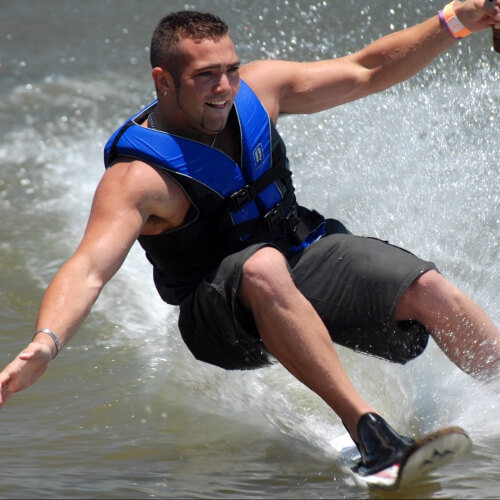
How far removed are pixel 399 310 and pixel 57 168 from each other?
373cm

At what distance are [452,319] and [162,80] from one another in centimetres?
118

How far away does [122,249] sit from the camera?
2.84 m

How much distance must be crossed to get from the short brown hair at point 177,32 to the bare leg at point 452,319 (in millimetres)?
1007

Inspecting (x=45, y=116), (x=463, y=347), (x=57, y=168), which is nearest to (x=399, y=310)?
(x=463, y=347)

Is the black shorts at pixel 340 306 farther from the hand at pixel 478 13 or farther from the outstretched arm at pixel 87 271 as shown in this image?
the hand at pixel 478 13

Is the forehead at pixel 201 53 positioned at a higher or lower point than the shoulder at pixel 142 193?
higher

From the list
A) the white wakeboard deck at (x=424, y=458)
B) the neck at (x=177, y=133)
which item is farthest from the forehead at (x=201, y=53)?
the white wakeboard deck at (x=424, y=458)

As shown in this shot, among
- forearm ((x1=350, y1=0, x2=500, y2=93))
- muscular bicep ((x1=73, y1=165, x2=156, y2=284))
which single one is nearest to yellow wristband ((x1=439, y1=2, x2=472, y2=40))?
forearm ((x1=350, y1=0, x2=500, y2=93))

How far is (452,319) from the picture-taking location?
304cm

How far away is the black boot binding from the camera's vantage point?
274cm

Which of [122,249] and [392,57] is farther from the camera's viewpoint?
[392,57]

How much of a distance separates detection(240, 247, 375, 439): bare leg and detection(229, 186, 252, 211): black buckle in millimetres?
297

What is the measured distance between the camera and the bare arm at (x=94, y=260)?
252 centimetres

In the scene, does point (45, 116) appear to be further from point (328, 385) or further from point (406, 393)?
point (328, 385)
